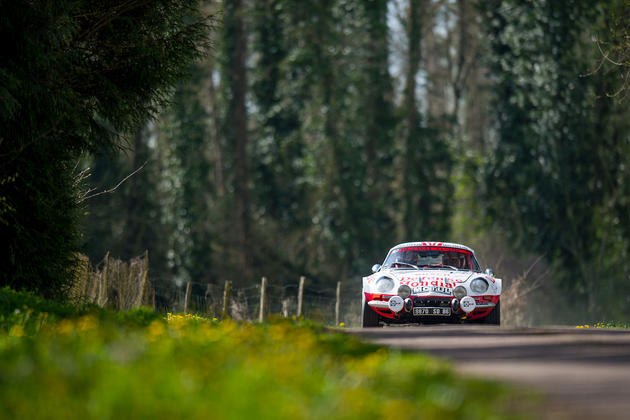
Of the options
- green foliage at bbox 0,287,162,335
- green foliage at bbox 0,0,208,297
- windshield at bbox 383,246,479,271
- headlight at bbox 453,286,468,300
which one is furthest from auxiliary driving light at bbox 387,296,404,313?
green foliage at bbox 0,0,208,297

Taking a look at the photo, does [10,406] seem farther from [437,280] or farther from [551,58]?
[551,58]

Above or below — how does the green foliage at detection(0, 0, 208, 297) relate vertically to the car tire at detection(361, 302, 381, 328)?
above

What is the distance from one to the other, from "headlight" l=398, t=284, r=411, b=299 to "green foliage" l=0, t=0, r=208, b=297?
5360 millimetres

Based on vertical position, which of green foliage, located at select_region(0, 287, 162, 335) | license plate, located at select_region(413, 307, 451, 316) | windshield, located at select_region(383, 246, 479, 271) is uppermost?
windshield, located at select_region(383, 246, 479, 271)

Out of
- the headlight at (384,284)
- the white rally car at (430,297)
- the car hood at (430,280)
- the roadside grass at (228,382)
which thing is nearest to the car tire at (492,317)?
the white rally car at (430,297)

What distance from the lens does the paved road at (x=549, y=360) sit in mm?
6484

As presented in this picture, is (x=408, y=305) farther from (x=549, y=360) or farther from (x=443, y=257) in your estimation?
(x=549, y=360)

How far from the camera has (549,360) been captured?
8.84 metres

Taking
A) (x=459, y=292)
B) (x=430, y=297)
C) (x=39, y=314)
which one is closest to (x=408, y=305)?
(x=430, y=297)

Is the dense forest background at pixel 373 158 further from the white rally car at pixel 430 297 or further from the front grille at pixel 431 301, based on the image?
the front grille at pixel 431 301

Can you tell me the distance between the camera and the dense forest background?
3925 cm

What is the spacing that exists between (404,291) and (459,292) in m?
0.84

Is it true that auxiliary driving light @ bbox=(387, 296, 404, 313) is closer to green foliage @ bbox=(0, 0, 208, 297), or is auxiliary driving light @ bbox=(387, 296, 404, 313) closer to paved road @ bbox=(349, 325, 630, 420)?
paved road @ bbox=(349, 325, 630, 420)

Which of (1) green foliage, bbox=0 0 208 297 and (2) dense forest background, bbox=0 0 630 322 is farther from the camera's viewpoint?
(2) dense forest background, bbox=0 0 630 322
